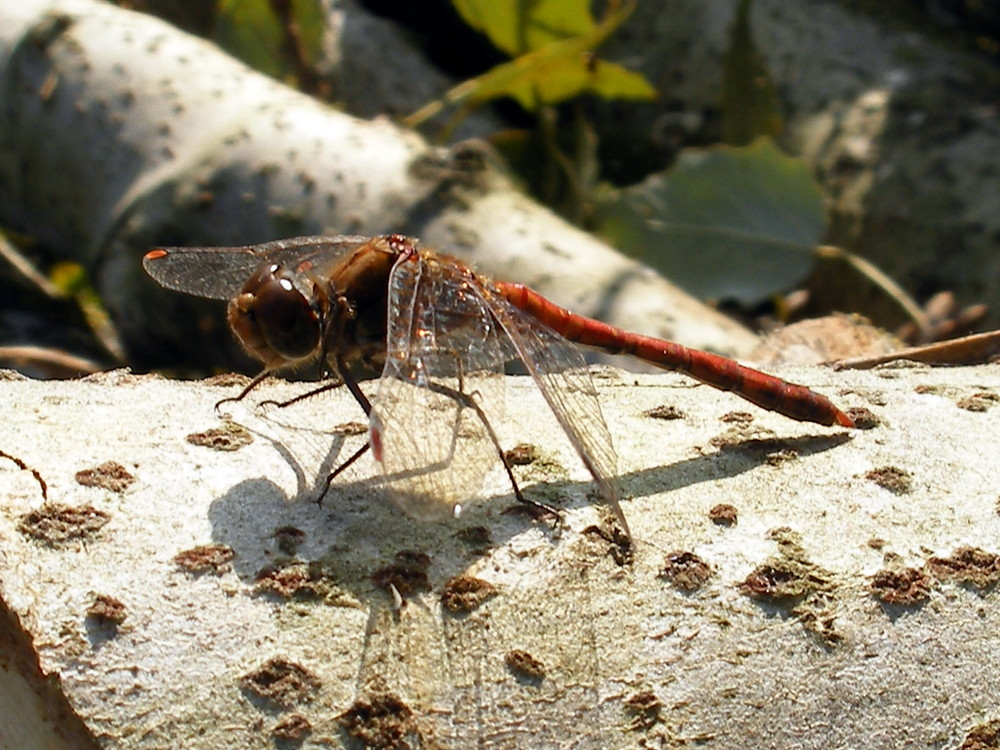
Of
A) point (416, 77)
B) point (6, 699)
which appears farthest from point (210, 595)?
point (416, 77)

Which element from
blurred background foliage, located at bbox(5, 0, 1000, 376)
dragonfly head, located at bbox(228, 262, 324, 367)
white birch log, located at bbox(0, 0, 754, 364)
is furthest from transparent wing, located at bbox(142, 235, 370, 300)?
blurred background foliage, located at bbox(5, 0, 1000, 376)

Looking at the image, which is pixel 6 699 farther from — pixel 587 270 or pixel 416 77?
pixel 416 77

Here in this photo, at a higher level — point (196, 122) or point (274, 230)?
point (196, 122)

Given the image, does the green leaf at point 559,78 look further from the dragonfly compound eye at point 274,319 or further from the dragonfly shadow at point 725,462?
the dragonfly shadow at point 725,462

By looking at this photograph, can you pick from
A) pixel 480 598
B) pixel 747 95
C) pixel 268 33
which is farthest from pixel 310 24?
pixel 480 598

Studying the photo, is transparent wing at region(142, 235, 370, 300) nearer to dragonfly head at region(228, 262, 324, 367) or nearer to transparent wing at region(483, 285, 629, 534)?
dragonfly head at region(228, 262, 324, 367)

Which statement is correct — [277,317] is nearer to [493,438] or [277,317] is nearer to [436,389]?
[436,389]
